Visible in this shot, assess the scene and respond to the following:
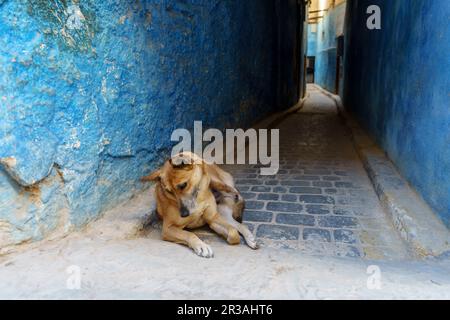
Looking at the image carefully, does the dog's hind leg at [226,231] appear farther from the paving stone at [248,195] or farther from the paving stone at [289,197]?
the paving stone at [289,197]

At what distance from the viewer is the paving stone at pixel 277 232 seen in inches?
139

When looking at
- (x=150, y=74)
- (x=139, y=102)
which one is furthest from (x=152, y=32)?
(x=139, y=102)

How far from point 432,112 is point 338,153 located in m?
3.53

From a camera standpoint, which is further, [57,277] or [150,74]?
[150,74]

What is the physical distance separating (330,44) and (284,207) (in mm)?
24638

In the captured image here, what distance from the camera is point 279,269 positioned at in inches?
95.4

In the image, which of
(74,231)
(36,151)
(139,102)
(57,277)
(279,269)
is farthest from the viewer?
(139,102)

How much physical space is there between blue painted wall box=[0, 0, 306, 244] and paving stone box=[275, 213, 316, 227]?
1.71 m

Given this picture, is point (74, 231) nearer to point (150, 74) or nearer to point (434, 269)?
point (150, 74)

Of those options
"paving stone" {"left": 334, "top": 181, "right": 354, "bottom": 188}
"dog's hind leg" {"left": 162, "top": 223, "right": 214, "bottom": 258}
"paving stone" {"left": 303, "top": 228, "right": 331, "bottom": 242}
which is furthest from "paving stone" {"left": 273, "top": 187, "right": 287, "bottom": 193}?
"dog's hind leg" {"left": 162, "top": 223, "right": 214, "bottom": 258}

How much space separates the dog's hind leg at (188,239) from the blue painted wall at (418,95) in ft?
7.10

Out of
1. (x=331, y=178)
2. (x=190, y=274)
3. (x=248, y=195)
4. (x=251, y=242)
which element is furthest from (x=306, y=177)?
(x=190, y=274)

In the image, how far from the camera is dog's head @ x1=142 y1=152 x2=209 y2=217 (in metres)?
2.96

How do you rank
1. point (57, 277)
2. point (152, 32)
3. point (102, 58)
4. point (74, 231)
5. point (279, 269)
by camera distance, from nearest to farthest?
point (57, 277) < point (279, 269) < point (74, 231) < point (102, 58) < point (152, 32)
